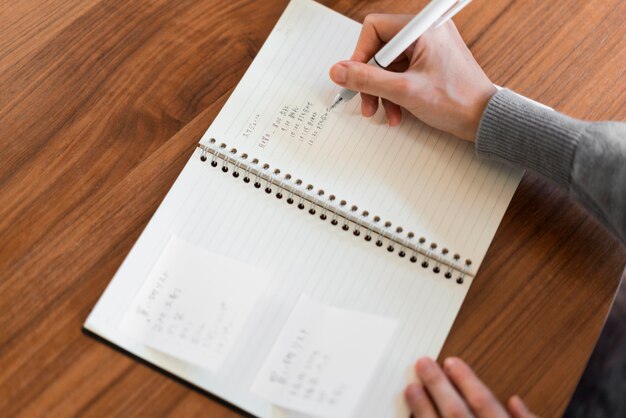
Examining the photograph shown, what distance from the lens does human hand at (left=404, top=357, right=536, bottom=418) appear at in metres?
0.82

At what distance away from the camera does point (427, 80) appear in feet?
3.05

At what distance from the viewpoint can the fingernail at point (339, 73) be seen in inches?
36.2

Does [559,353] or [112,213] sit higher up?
[559,353]

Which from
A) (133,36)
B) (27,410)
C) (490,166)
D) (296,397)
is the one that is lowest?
(27,410)

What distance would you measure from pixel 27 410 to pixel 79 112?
40 cm

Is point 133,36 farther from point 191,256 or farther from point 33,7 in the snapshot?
point 191,256

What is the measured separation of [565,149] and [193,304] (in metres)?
0.51

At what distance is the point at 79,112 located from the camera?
0.95 meters

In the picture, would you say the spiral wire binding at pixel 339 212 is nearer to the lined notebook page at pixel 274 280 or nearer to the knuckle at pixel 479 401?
the lined notebook page at pixel 274 280

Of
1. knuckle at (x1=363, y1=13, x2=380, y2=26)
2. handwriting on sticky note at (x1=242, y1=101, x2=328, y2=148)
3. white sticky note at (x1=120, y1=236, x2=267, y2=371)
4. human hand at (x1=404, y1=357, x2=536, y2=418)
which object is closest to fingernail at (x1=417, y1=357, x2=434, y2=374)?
human hand at (x1=404, y1=357, x2=536, y2=418)

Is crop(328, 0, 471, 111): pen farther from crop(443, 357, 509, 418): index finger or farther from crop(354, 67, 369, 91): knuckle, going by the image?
crop(443, 357, 509, 418): index finger

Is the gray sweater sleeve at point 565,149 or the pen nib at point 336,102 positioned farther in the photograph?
the pen nib at point 336,102

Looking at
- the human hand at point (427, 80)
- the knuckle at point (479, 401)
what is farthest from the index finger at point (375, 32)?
the knuckle at point (479, 401)

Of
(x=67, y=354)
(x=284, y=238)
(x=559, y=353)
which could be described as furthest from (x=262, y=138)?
(x=559, y=353)
